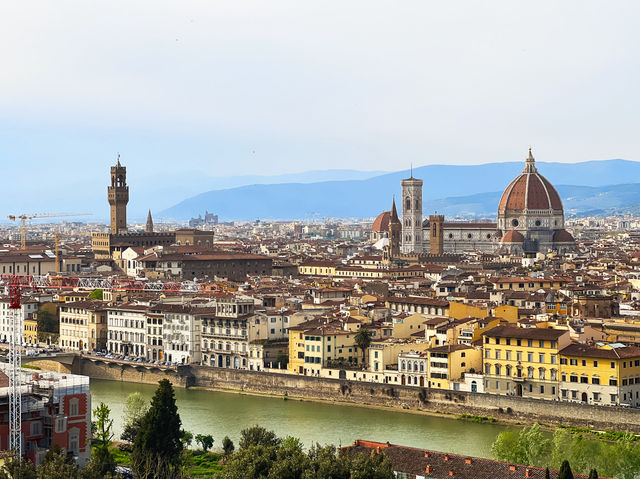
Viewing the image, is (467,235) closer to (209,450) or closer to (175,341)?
(175,341)

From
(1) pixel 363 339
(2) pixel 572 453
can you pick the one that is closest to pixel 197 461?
(2) pixel 572 453

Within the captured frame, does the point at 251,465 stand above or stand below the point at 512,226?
below

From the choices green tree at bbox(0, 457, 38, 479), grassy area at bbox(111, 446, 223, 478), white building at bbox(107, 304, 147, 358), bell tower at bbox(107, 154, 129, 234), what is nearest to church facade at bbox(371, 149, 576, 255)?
bell tower at bbox(107, 154, 129, 234)

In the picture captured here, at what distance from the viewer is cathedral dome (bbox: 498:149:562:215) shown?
99188 mm

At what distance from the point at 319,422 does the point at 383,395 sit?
3.17 meters

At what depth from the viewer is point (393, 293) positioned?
52.8 metres

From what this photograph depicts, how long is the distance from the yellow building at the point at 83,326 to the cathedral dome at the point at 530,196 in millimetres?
58059

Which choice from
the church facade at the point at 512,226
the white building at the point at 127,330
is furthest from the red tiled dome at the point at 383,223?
the white building at the point at 127,330

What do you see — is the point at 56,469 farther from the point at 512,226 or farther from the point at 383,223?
the point at 383,223

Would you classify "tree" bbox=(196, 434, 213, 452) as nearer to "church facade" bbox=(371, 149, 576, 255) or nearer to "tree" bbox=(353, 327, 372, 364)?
"tree" bbox=(353, 327, 372, 364)

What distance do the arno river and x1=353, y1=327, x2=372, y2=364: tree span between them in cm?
258

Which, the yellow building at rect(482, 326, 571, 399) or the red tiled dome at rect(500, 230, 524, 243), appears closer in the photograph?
the yellow building at rect(482, 326, 571, 399)

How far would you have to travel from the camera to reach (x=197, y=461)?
26.7 m

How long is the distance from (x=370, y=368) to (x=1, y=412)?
15670 millimetres
